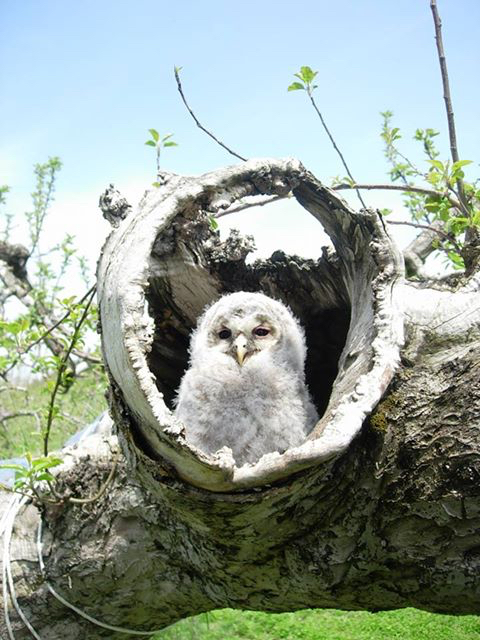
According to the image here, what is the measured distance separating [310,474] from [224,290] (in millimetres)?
1771

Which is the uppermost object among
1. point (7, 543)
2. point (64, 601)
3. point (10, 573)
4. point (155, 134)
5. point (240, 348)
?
point (155, 134)

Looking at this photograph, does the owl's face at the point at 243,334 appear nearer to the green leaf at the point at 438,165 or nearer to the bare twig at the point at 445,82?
the green leaf at the point at 438,165

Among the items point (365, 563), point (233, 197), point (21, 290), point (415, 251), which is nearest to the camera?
point (365, 563)

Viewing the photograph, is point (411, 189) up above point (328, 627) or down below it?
above

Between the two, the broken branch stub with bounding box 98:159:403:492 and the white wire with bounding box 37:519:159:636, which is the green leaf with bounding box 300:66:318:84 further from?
the white wire with bounding box 37:519:159:636

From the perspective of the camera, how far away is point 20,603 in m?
2.75

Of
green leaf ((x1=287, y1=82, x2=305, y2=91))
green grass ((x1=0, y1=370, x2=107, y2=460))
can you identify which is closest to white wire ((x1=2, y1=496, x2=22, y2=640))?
green leaf ((x1=287, y1=82, x2=305, y2=91))

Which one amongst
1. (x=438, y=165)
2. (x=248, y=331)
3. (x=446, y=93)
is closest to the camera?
(x=438, y=165)

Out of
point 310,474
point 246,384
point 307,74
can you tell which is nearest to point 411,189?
point 307,74

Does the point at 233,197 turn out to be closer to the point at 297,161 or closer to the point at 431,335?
the point at 297,161

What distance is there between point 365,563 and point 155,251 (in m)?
1.57

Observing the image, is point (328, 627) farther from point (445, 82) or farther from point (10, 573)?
point (445, 82)

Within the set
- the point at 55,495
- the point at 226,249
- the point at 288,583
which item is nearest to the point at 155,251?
the point at 226,249

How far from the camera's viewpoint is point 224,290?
11.0 feet
